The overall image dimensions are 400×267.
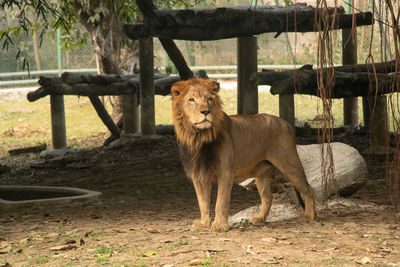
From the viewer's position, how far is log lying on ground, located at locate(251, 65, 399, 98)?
8.65 metres

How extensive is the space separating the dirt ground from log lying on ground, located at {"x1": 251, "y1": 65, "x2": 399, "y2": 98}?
3.75 feet

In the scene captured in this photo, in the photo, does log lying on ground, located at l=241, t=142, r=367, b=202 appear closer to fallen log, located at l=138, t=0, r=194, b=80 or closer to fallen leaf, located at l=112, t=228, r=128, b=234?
fallen leaf, located at l=112, t=228, r=128, b=234

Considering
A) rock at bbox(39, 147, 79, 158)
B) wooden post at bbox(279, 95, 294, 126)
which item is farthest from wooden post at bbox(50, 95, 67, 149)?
wooden post at bbox(279, 95, 294, 126)

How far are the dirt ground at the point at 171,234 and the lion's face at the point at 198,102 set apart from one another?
937 mm

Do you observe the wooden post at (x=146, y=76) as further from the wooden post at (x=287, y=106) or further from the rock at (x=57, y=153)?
the wooden post at (x=287, y=106)

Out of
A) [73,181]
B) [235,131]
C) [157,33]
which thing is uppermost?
[157,33]

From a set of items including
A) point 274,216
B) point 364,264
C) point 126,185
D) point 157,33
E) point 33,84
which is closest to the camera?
point 364,264

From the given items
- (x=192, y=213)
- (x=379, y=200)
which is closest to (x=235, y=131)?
(x=192, y=213)

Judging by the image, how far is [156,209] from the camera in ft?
22.9

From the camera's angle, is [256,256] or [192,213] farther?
[192,213]

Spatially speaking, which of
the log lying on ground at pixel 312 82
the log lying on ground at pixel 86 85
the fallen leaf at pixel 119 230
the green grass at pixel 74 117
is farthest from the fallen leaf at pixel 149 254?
the green grass at pixel 74 117

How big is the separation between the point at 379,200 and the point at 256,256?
10.6ft

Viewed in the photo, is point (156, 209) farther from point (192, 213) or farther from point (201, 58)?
point (201, 58)

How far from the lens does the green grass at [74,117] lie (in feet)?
47.0
